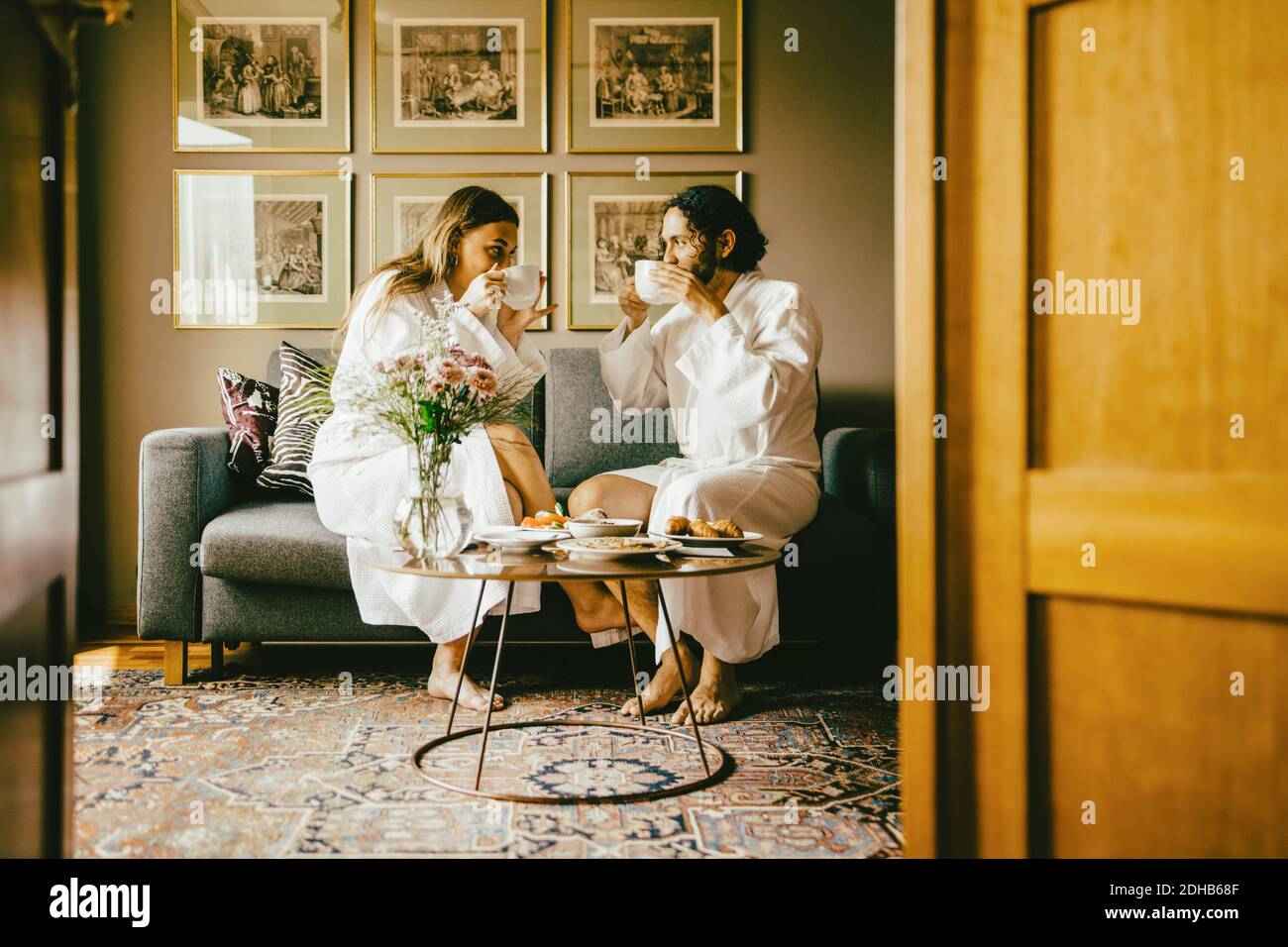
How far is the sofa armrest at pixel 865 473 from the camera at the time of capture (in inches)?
109

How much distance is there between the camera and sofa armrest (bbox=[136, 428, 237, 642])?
8.64 feet

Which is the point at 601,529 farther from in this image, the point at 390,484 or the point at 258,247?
the point at 258,247

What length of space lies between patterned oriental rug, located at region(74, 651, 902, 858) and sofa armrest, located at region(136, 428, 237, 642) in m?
0.19

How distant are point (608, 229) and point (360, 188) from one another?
2.98 ft

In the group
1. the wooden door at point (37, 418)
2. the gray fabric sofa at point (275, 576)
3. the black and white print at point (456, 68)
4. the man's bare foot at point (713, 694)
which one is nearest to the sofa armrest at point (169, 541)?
the gray fabric sofa at point (275, 576)

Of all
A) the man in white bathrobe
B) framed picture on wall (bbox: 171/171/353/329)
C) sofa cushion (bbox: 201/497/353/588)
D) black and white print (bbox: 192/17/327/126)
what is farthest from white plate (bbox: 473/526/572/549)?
black and white print (bbox: 192/17/327/126)

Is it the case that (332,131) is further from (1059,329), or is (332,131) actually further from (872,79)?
A: (1059,329)

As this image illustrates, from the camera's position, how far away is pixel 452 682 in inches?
98.1

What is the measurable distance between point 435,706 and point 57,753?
57.6 inches

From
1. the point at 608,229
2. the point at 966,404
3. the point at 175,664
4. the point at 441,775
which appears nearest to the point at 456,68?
the point at 608,229

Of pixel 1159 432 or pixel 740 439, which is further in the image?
pixel 740 439

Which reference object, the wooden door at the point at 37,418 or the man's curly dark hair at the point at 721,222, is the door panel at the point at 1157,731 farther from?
the man's curly dark hair at the point at 721,222

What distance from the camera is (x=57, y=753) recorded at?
1040mm
